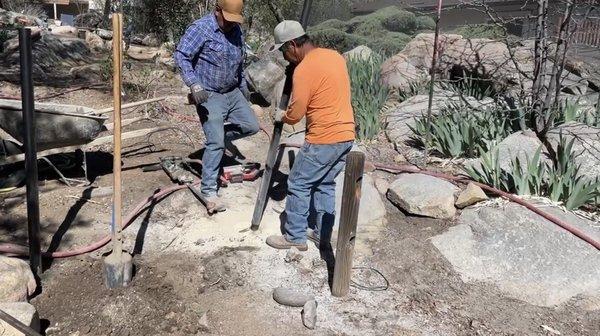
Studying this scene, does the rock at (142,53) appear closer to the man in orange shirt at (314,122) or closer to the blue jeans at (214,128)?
the blue jeans at (214,128)

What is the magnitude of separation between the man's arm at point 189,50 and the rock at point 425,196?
201cm

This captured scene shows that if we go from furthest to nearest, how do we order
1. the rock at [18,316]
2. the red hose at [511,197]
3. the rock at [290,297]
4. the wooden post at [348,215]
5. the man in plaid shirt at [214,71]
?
the man in plaid shirt at [214,71]
the red hose at [511,197]
the rock at [290,297]
the wooden post at [348,215]
the rock at [18,316]

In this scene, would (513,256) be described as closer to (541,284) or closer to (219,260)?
(541,284)

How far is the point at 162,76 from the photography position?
957 centimetres

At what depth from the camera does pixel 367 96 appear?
675 cm

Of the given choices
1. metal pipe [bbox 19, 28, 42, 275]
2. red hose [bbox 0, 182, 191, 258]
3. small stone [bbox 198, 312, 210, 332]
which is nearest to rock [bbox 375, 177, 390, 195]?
red hose [bbox 0, 182, 191, 258]

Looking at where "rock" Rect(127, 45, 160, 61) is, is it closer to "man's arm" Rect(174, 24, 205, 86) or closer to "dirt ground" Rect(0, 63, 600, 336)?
"dirt ground" Rect(0, 63, 600, 336)

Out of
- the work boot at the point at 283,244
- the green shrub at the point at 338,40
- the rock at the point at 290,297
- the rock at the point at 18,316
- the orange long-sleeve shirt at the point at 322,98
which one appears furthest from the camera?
the green shrub at the point at 338,40

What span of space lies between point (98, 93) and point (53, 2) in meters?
26.1

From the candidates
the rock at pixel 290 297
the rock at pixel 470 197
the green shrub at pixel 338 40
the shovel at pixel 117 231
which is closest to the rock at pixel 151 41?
the green shrub at pixel 338 40

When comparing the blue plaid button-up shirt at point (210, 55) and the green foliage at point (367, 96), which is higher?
the blue plaid button-up shirt at point (210, 55)

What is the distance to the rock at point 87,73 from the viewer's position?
974cm

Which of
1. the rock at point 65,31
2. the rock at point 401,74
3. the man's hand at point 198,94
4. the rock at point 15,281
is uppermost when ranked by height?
the man's hand at point 198,94

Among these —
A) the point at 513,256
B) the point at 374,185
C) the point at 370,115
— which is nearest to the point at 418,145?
the point at 370,115
